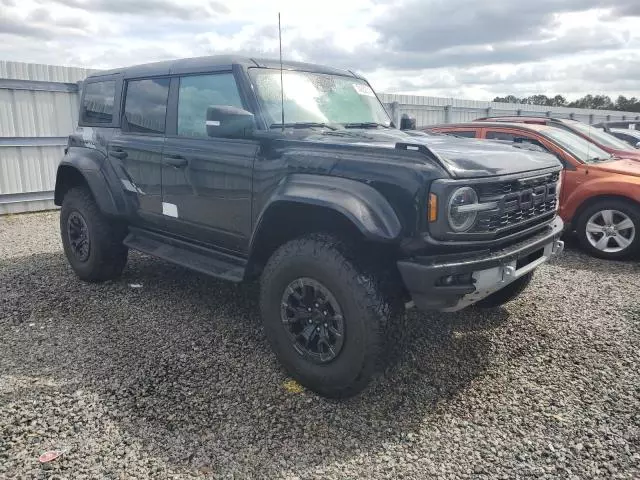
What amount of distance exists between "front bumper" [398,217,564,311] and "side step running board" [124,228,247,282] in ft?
4.23

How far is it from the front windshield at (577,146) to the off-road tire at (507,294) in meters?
3.20

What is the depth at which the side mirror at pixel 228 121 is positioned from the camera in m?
3.10

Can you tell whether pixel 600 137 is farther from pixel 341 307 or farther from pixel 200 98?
pixel 341 307

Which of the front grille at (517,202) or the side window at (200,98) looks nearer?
the front grille at (517,202)

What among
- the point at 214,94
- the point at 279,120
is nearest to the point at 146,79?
the point at 214,94

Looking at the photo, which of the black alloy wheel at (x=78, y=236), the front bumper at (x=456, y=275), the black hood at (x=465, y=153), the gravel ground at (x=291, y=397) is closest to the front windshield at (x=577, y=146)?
the gravel ground at (x=291, y=397)

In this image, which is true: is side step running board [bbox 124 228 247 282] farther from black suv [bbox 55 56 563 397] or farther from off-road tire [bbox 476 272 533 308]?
off-road tire [bbox 476 272 533 308]

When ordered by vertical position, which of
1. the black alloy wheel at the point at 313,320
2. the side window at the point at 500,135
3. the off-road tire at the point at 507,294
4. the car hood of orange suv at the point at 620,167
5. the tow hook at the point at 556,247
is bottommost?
the off-road tire at the point at 507,294

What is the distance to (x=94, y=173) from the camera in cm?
473

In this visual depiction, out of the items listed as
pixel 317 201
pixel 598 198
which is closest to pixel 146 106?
pixel 317 201

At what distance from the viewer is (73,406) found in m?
2.94

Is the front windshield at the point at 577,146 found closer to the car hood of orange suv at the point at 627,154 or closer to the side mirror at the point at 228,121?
the car hood of orange suv at the point at 627,154

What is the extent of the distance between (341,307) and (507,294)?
1.91m

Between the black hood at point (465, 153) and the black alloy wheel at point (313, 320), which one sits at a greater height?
the black hood at point (465, 153)
